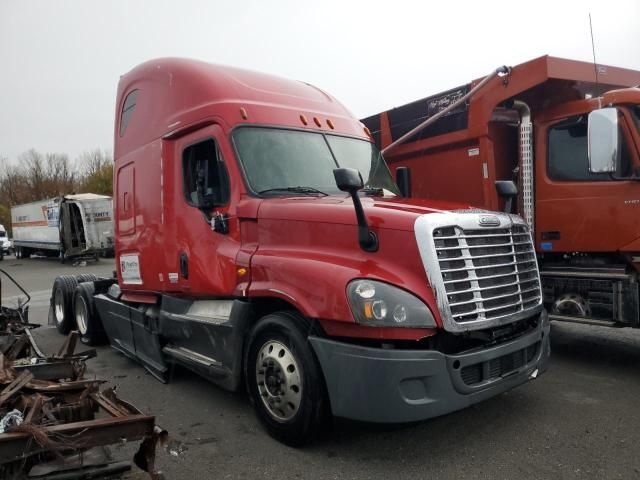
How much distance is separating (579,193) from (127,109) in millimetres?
5297

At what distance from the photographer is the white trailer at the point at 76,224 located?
2530 cm

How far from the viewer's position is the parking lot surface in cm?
364

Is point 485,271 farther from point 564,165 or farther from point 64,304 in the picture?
point 64,304

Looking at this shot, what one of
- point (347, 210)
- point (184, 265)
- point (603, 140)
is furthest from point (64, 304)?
point (603, 140)

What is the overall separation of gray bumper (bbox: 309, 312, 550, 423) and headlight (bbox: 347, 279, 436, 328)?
0.62 feet

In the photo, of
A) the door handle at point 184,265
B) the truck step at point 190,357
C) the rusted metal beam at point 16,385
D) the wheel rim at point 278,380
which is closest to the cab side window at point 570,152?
the wheel rim at point 278,380

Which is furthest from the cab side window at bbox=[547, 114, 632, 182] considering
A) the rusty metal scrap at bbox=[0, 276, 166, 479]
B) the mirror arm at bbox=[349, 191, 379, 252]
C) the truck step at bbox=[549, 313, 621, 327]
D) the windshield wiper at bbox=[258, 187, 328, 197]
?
the rusty metal scrap at bbox=[0, 276, 166, 479]

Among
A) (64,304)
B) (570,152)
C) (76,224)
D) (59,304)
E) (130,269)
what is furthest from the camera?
(76,224)

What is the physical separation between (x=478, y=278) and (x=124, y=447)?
294 centimetres

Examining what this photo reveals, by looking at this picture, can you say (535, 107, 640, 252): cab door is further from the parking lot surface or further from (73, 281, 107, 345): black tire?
(73, 281, 107, 345): black tire

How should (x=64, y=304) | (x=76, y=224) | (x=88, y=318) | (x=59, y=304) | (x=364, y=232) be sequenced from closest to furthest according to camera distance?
→ (x=364, y=232), (x=88, y=318), (x=64, y=304), (x=59, y=304), (x=76, y=224)

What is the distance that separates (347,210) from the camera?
3973mm

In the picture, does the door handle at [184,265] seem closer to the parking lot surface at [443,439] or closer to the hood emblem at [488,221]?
the parking lot surface at [443,439]

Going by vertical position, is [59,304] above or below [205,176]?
below
